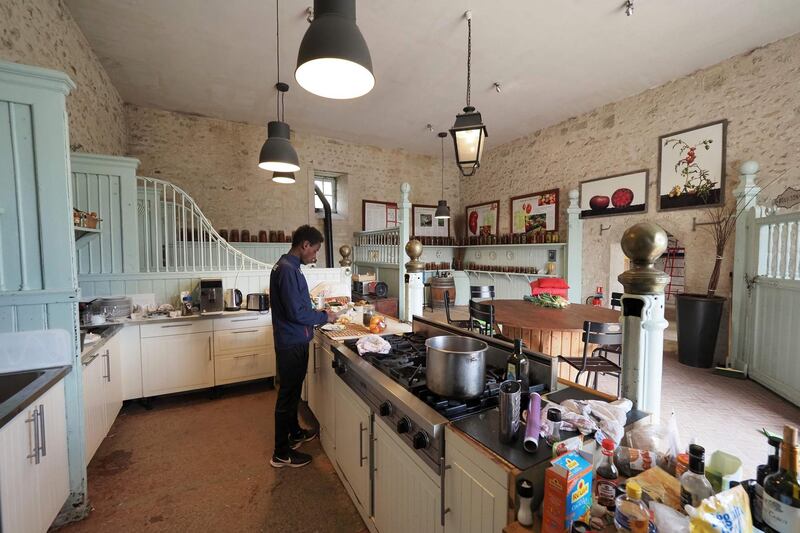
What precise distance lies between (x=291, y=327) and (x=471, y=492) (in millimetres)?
1730

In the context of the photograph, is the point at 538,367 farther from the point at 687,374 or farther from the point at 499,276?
the point at 499,276

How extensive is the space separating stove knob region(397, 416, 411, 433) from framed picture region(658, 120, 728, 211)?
18.0 feet

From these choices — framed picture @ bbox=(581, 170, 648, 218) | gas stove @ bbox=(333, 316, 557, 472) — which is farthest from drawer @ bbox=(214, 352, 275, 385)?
framed picture @ bbox=(581, 170, 648, 218)

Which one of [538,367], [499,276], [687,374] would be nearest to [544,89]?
[499,276]

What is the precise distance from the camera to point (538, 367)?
1568 mm

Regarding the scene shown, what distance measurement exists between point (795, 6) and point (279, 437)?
6.50 metres

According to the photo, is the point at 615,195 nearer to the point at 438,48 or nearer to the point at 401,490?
the point at 438,48

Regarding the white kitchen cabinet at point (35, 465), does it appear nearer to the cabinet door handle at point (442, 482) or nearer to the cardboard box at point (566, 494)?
the cabinet door handle at point (442, 482)

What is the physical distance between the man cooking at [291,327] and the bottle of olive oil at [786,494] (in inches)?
88.8

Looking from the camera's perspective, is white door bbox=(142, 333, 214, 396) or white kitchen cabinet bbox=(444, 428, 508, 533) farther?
white door bbox=(142, 333, 214, 396)

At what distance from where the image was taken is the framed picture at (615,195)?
5.45m

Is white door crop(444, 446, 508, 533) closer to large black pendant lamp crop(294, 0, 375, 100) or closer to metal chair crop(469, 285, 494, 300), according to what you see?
large black pendant lamp crop(294, 0, 375, 100)

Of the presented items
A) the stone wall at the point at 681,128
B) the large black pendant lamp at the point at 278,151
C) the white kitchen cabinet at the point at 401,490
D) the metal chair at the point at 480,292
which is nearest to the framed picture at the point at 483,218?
the stone wall at the point at 681,128

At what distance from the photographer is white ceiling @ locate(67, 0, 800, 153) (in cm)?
357
